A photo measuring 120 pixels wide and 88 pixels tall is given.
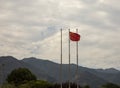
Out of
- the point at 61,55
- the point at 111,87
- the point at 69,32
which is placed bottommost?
the point at 111,87

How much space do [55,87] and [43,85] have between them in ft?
30.2

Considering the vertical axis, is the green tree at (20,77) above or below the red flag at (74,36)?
below

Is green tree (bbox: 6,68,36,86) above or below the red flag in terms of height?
below

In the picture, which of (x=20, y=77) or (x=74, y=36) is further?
(x=20, y=77)

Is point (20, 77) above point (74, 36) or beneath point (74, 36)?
beneath

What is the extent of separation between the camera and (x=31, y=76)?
15338 centimetres

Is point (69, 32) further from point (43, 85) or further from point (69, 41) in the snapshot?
point (43, 85)

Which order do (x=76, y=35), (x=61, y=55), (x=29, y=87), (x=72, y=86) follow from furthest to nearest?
1. (x=29, y=87)
2. (x=72, y=86)
3. (x=61, y=55)
4. (x=76, y=35)

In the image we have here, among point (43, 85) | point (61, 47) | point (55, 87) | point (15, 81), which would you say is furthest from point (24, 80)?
point (61, 47)

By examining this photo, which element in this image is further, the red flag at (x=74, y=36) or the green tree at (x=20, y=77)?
the green tree at (x=20, y=77)

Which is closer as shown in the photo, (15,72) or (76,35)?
(76,35)

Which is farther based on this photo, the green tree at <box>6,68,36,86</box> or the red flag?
the green tree at <box>6,68,36,86</box>

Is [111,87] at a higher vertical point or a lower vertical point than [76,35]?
lower

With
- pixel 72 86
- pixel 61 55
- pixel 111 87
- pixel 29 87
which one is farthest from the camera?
pixel 111 87
